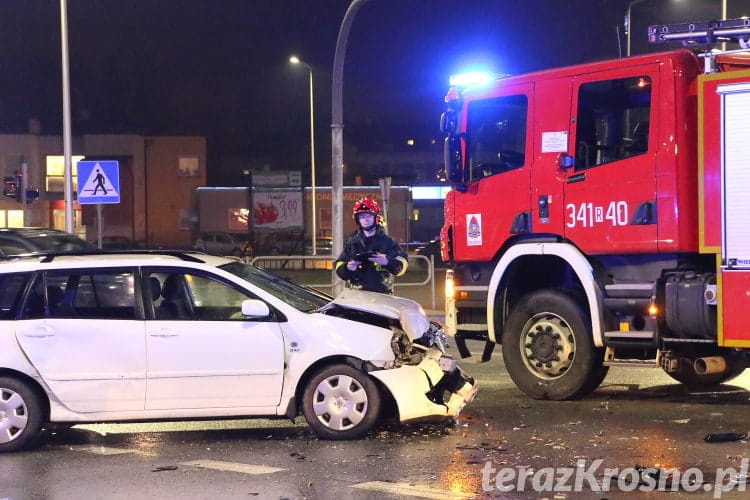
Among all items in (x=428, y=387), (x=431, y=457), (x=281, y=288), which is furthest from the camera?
(x=281, y=288)

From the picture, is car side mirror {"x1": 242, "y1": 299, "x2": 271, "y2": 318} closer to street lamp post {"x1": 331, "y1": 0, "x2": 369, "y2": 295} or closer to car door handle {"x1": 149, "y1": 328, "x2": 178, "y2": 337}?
car door handle {"x1": 149, "y1": 328, "x2": 178, "y2": 337}

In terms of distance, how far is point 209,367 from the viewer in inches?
291

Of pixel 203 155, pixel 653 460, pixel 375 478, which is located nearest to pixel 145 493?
pixel 375 478

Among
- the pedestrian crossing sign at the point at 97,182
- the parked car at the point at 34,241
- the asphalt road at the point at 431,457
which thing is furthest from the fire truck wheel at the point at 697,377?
the pedestrian crossing sign at the point at 97,182

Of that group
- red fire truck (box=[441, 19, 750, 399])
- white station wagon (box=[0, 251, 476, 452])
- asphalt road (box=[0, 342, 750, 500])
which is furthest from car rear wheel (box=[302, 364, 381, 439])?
red fire truck (box=[441, 19, 750, 399])

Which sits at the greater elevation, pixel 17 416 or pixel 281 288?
pixel 281 288

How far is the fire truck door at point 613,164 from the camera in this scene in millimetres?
8367

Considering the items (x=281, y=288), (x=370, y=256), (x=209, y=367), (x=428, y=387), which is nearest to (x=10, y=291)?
(x=209, y=367)

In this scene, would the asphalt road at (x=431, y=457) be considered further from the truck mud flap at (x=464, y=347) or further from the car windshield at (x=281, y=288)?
the car windshield at (x=281, y=288)

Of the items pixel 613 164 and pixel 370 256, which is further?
pixel 370 256

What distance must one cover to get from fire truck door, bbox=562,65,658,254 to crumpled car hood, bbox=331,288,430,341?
6.02ft

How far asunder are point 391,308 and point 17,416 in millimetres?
3023

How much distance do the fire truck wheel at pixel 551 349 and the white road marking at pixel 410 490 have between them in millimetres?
3222

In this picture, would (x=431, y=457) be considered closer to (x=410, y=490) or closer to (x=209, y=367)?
(x=410, y=490)
